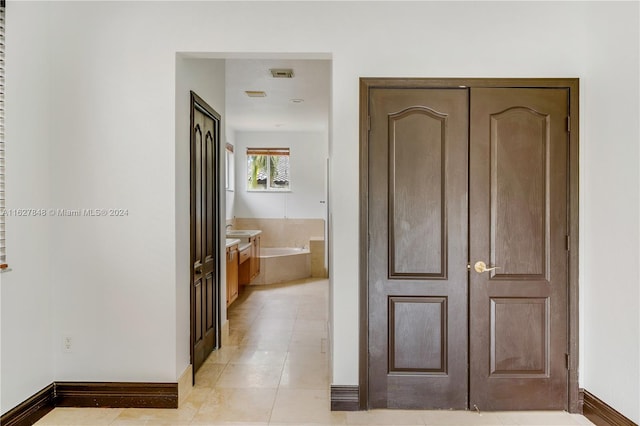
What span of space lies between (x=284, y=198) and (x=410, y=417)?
639 centimetres

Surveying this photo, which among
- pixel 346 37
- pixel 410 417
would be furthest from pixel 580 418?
pixel 346 37

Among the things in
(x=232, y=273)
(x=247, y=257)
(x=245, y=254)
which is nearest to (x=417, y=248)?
(x=232, y=273)

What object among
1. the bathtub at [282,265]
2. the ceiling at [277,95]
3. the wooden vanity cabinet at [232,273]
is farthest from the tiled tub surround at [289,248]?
the ceiling at [277,95]

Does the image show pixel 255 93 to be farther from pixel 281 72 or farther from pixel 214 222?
pixel 214 222

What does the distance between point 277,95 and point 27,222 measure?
3.79m

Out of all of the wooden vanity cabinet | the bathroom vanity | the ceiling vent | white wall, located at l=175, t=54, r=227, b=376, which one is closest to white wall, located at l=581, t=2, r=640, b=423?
white wall, located at l=175, t=54, r=227, b=376

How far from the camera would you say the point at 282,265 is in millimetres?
7707

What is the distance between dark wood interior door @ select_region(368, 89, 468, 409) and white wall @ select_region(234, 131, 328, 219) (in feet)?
19.5

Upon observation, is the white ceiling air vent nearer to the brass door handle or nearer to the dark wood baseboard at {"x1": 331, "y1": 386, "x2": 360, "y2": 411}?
the brass door handle

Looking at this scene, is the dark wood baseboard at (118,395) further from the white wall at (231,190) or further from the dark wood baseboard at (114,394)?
the white wall at (231,190)

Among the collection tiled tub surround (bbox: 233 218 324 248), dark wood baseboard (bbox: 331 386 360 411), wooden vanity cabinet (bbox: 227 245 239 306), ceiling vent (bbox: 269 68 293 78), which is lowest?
dark wood baseboard (bbox: 331 386 360 411)

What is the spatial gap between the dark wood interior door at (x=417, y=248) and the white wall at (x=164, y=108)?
0.53 feet

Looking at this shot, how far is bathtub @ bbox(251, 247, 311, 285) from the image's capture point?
24.5ft

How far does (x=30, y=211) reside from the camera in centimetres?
270
